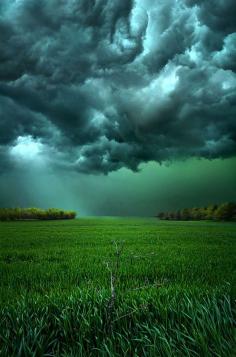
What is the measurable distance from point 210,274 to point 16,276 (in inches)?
207

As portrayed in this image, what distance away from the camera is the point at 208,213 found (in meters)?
109

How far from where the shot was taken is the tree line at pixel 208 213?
9400cm

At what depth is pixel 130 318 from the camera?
141 inches

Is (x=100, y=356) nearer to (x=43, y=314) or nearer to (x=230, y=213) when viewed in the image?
(x=43, y=314)

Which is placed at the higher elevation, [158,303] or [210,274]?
[158,303]

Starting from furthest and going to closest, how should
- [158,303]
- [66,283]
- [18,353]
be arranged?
[66,283] → [158,303] → [18,353]

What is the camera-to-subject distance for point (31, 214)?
113375 millimetres

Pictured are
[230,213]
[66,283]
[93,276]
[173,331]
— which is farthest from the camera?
[230,213]

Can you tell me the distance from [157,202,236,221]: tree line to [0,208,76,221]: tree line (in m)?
48.2

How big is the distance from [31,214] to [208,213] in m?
67.6

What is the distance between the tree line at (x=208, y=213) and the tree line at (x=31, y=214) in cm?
4824

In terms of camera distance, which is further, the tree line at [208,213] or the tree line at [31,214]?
the tree line at [31,214]

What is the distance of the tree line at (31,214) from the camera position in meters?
105

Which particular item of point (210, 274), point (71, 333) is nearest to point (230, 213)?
point (210, 274)
